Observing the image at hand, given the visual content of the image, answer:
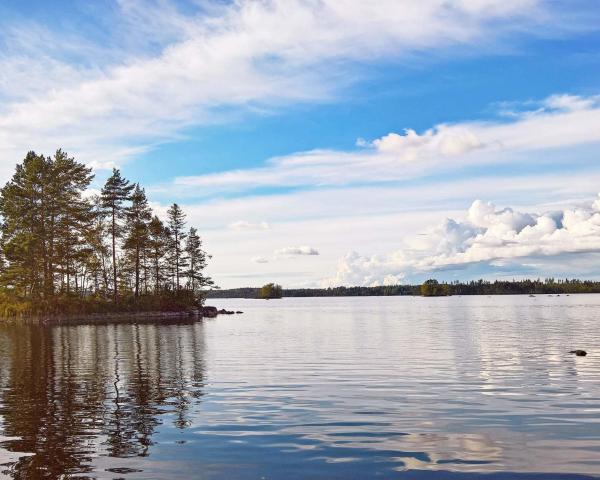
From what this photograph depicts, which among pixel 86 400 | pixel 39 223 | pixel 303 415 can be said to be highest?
pixel 39 223

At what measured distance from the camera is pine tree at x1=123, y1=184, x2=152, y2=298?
349 ft

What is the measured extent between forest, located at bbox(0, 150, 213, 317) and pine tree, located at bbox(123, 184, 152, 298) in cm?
19

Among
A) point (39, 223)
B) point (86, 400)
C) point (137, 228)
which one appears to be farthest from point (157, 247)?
point (86, 400)

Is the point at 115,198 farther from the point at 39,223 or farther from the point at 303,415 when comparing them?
the point at 303,415

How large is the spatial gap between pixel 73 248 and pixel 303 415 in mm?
83943

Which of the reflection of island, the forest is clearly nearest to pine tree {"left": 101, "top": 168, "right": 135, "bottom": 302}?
the forest

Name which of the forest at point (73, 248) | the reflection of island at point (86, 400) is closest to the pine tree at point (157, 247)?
the forest at point (73, 248)

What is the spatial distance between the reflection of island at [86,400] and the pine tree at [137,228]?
199 feet

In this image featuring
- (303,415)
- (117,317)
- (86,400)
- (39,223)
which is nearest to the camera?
(303,415)

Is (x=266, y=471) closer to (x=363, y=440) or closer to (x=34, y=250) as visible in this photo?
(x=363, y=440)

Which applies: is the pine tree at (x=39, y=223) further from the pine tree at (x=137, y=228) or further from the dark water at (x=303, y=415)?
the dark water at (x=303, y=415)

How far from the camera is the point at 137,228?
10706cm

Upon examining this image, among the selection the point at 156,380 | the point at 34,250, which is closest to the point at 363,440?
the point at 156,380

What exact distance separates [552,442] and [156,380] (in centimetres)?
1944
